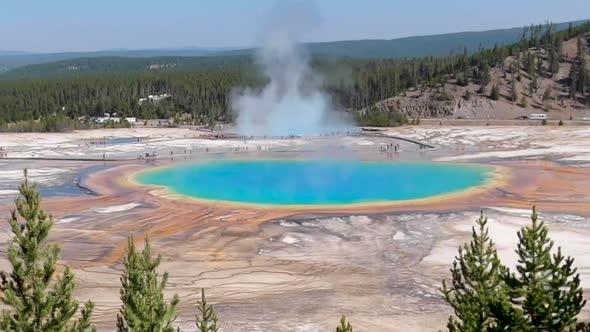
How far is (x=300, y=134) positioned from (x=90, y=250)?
43662 mm

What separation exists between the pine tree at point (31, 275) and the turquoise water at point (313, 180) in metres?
20.9

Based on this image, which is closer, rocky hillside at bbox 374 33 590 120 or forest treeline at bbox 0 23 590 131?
rocky hillside at bbox 374 33 590 120

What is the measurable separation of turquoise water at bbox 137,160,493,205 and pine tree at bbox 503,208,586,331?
69.3 feet

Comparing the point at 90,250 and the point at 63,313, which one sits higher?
the point at 63,313

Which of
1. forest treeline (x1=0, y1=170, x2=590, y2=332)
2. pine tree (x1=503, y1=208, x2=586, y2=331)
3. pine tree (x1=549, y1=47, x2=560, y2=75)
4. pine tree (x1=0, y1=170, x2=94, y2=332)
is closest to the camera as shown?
pine tree (x1=503, y1=208, x2=586, y2=331)

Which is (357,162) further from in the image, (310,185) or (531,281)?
(531,281)

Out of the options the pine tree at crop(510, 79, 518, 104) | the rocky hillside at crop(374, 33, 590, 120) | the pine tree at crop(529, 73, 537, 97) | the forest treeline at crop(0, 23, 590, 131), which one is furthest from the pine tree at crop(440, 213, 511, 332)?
the forest treeline at crop(0, 23, 590, 131)

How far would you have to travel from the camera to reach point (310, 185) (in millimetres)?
35438

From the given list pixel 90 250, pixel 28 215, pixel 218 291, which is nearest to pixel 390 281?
pixel 218 291

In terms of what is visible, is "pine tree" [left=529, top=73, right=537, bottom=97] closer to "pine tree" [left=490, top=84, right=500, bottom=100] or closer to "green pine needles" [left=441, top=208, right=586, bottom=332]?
"pine tree" [left=490, top=84, right=500, bottom=100]

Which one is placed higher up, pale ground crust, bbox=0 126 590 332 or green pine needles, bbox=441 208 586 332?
green pine needles, bbox=441 208 586 332

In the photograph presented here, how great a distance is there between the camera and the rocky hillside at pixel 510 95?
74.4 m

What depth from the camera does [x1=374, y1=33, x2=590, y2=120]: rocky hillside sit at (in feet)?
244

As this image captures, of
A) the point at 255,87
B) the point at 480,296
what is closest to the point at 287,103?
the point at 255,87
